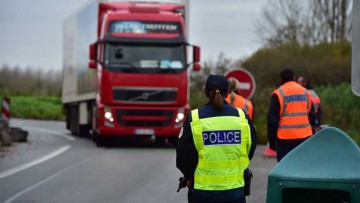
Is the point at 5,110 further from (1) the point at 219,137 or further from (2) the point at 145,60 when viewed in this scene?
(1) the point at 219,137

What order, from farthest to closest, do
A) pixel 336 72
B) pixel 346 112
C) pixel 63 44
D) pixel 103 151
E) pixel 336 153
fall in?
pixel 336 72, pixel 63 44, pixel 346 112, pixel 103 151, pixel 336 153

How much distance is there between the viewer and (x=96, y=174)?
16.8 m

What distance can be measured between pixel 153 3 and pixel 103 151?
4411 mm

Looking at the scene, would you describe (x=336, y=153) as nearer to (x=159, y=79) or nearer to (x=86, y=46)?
(x=159, y=79)

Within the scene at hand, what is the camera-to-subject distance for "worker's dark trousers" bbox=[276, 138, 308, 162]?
39.9 ft

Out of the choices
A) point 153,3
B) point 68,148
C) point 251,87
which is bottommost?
point 68,148

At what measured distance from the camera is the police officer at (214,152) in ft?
23.2

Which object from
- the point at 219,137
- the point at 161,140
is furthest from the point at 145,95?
the point at 219,137

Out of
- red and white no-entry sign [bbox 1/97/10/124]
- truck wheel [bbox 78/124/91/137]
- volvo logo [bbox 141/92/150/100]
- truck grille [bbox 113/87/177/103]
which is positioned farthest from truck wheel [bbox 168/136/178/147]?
red and white no-entry sign [bbox 1/97/10/124]

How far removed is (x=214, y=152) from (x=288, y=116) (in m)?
5.22

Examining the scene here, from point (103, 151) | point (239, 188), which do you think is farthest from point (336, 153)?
point (103, 151)

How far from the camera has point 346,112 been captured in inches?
1206

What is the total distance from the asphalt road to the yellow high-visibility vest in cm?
563

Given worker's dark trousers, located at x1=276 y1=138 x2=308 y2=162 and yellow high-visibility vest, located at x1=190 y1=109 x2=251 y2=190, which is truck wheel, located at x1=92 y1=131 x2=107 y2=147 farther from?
yellow high-visibility vest, located at x1=190 y1=109 x2=251 y2=190
